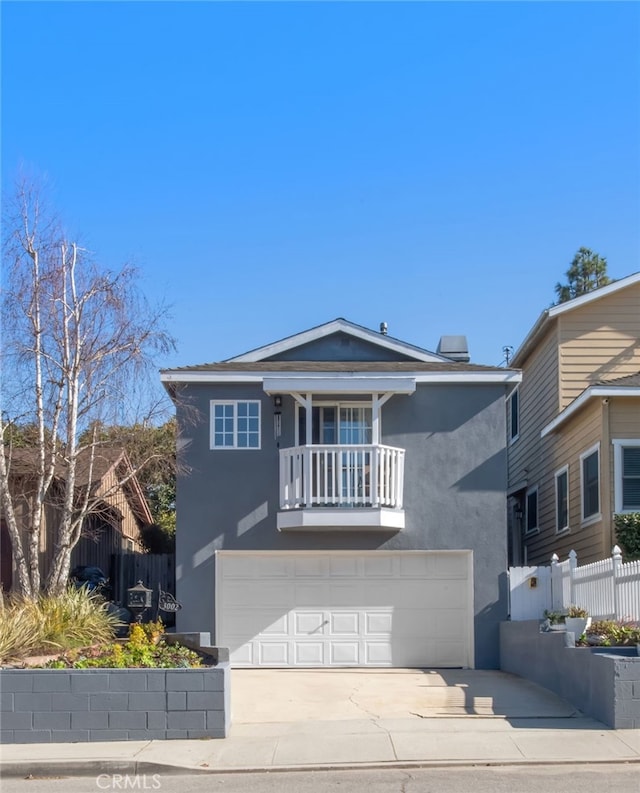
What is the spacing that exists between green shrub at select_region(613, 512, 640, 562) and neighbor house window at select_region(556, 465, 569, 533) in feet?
11.3

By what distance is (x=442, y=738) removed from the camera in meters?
11.1

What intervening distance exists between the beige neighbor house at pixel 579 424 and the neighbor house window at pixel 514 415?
1.2 inches

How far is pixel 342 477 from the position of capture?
18.1 m

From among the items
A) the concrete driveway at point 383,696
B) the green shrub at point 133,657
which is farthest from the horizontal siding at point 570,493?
the green shrub at point 133,657

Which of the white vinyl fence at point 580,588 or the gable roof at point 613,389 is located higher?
the gable roof at point 613,389

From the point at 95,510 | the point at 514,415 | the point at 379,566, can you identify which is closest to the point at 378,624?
A: the point at 379,566

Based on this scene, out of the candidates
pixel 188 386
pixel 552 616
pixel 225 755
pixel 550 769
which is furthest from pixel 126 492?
pixel 550 769

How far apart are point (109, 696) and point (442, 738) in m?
3.61

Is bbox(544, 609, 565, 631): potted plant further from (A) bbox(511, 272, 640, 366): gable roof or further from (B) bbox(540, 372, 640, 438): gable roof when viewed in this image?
(A) bbox(511, 272, 640, 366): gable roof

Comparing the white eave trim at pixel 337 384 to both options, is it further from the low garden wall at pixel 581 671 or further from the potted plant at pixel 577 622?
the potted plant at pixel 577 622

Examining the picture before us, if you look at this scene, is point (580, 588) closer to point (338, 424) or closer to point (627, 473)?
point (627, 473)

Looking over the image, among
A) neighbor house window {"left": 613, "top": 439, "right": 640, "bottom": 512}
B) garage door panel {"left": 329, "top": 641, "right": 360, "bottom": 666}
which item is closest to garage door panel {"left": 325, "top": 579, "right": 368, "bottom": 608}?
garage door panel {"left": 329, "top": 641, "right": 360, "bottom": 666}

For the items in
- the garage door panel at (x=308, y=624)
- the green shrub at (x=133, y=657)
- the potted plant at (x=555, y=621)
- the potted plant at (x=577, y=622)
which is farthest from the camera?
the garage door panel at (x=308, y=624)

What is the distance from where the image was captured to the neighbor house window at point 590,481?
18.0 m
